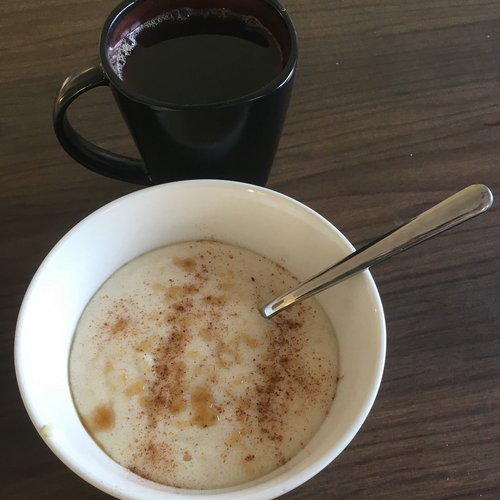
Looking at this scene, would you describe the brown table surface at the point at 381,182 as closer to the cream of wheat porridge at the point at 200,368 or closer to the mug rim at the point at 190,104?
the cream of wheat porridge at the point at 200,368

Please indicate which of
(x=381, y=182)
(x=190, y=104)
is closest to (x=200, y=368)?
(x=190, y=104)

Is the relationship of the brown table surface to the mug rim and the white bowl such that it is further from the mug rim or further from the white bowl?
the mug rim

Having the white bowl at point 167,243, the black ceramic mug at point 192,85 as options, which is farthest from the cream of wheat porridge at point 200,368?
the black ceramic mug at point 192,85

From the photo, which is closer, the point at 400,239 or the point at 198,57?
the point at 400,239

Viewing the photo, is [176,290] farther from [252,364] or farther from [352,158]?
[352,158]

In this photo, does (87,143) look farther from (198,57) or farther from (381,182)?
(381,182)

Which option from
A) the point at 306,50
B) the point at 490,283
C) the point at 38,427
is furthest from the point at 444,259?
the point at 38,427
